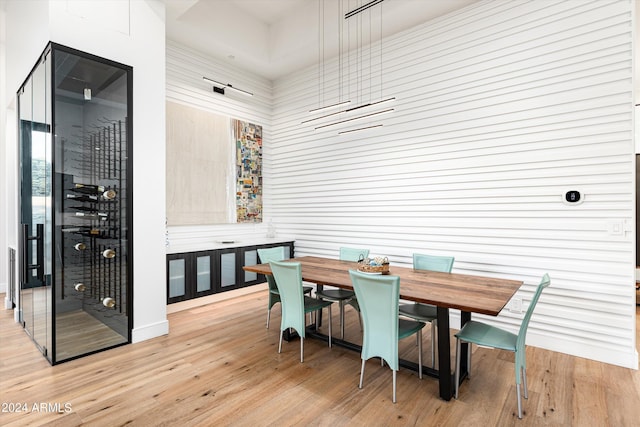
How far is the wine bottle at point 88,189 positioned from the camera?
Answer: 314 cm

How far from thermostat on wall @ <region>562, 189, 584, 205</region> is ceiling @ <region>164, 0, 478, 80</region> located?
251 cm

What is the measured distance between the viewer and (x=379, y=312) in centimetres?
239

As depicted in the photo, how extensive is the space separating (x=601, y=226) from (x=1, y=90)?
8195 mm

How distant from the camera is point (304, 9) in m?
4.95

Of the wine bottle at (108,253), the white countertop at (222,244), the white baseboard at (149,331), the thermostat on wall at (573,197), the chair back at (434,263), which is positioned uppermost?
the thermostat on wall at (573,197)

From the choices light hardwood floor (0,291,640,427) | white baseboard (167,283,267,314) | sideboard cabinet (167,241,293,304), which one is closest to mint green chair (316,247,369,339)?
light hardwood floor (0,291,640,427)

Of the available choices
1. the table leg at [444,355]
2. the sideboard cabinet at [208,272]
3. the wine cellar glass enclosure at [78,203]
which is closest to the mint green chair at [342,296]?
the table leg at [444,355]

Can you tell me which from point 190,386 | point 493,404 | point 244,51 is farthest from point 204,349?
point 244,51

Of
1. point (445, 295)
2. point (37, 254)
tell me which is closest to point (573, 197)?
point (445, 295)

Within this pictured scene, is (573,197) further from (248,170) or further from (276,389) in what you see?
(248,170)

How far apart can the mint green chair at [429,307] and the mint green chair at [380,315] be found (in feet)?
1.27

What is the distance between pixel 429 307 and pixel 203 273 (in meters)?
3.13

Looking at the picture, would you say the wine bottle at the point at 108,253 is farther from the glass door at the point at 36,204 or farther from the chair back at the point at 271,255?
the chair back at the point at 271,255

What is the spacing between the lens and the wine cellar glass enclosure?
3.01 m
